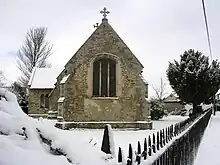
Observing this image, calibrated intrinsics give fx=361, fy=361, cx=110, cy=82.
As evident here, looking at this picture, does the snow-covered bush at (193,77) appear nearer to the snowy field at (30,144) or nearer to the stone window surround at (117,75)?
the stone window surround at (117,75)

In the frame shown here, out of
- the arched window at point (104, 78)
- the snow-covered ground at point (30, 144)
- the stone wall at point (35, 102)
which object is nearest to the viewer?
the snow-covered ground at point (30, 144)

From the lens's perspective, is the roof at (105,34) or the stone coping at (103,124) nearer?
the stone coping at (103,124)

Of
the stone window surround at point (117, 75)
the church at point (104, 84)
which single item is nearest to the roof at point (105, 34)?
the church at point (104, 84)

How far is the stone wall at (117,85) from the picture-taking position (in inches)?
917

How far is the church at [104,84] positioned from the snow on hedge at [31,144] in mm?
21002

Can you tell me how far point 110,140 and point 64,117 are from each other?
818 inches

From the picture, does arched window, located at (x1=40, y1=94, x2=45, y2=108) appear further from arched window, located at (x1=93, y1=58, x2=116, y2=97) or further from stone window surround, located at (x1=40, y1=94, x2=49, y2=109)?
arched window, located at (x1=93, y1=58, x2=116, y2=97)

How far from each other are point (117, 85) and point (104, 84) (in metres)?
0.85

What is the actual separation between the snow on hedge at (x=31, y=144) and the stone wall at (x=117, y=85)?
2099 centimetres

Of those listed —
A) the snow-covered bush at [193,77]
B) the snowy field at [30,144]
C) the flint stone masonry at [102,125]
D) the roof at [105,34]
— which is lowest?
the flint stone masonry at [102,125]

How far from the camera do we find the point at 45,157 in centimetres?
192

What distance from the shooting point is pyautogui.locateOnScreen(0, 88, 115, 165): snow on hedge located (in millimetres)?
1774

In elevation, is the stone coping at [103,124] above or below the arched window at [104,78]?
below

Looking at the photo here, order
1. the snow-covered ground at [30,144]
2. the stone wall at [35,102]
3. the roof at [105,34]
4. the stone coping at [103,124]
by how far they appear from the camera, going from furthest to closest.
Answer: the stone wall at [35,102] → the roof at [105,34] → the stone coping at [103,124] → the snow-covered ground at [30,144]
